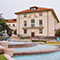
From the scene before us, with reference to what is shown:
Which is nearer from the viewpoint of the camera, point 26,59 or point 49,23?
point 26,59

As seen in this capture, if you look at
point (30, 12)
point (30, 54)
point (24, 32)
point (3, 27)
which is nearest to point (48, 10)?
point (30, 12)

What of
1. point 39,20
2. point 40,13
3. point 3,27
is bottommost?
point 3,27

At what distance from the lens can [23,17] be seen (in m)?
38.4

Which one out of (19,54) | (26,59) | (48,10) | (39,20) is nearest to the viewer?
(26,59)

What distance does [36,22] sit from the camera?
36.5 metres

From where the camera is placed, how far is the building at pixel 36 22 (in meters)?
34.5

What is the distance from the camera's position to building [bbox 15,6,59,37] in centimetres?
3453

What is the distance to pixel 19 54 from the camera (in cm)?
775

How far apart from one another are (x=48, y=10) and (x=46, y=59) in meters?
29.3

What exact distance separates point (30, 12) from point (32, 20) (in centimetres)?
334

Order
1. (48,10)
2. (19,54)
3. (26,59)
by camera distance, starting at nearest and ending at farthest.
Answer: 1. (26,59)
2. (19,54)
3. (48,10)

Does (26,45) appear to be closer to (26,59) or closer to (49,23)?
(26,59)

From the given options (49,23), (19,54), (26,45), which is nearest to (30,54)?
(19,54)

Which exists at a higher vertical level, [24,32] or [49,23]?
[49,23]
